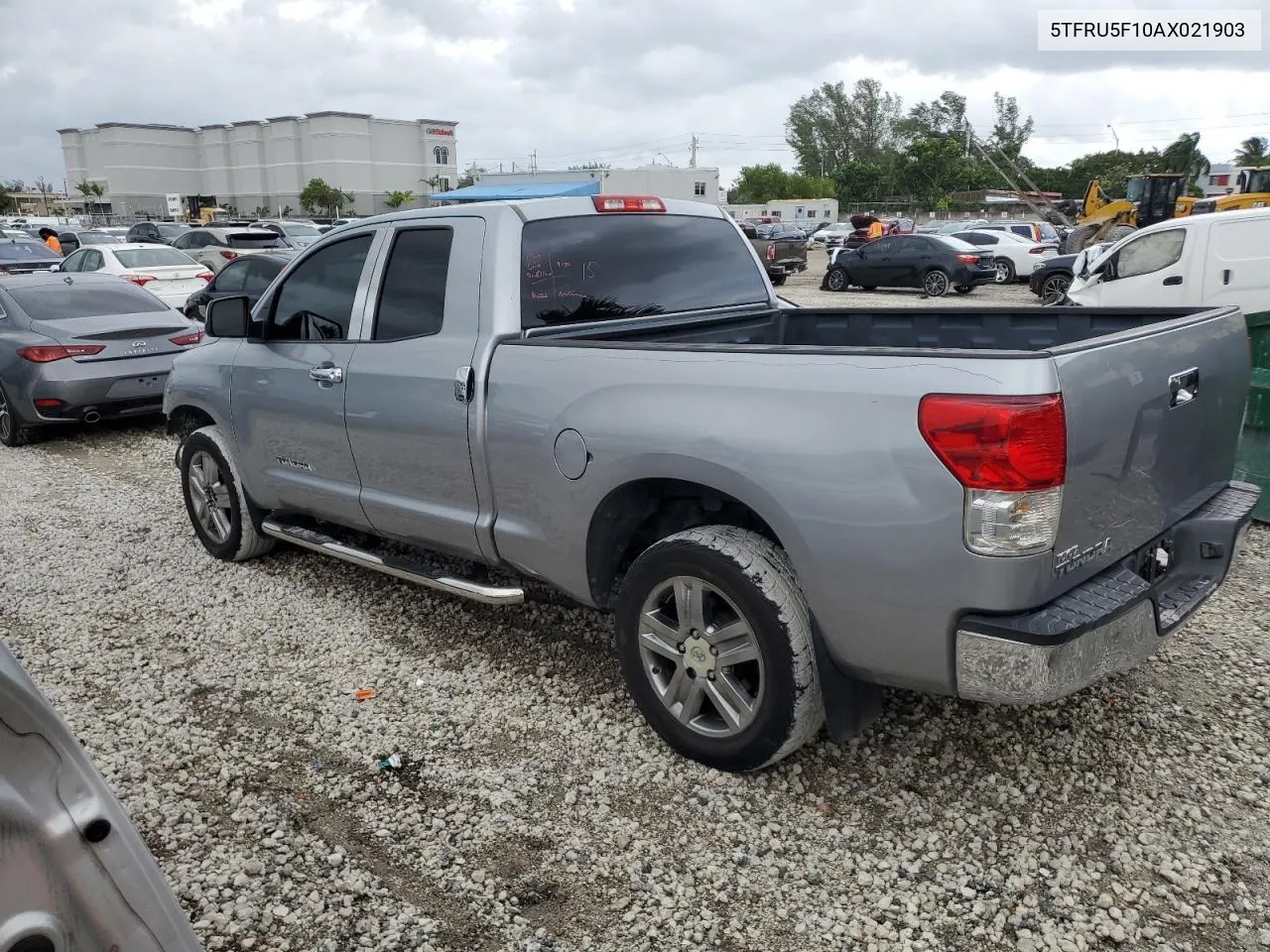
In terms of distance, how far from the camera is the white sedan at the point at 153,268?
595 inches

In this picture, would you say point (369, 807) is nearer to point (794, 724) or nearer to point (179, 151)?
point (794, 724)

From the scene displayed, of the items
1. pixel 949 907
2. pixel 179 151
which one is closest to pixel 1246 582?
pixel 949 907

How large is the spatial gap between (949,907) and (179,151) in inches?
5233

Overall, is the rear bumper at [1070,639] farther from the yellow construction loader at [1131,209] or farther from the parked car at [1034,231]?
the parked car at [1034,231]

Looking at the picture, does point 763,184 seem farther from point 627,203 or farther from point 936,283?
point 627,203

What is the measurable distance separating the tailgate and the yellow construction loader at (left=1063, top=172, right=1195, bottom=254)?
22.6 meters

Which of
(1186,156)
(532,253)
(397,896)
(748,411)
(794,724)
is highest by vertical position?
(1186,156)

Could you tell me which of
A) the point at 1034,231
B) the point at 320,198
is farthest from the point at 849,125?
the point at 1034,231

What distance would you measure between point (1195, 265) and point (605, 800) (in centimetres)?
1079

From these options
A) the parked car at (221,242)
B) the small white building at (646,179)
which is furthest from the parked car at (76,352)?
the small white building at (646,179)

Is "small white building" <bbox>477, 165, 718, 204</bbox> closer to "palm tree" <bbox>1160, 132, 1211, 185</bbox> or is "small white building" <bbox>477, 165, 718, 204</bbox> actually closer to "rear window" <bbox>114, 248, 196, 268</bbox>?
"rear window" <bbox>114, 248, 196, 268</bbox>

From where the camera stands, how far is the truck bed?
391 cm

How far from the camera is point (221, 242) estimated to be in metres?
23.9

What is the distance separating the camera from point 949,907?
272 centimetres
